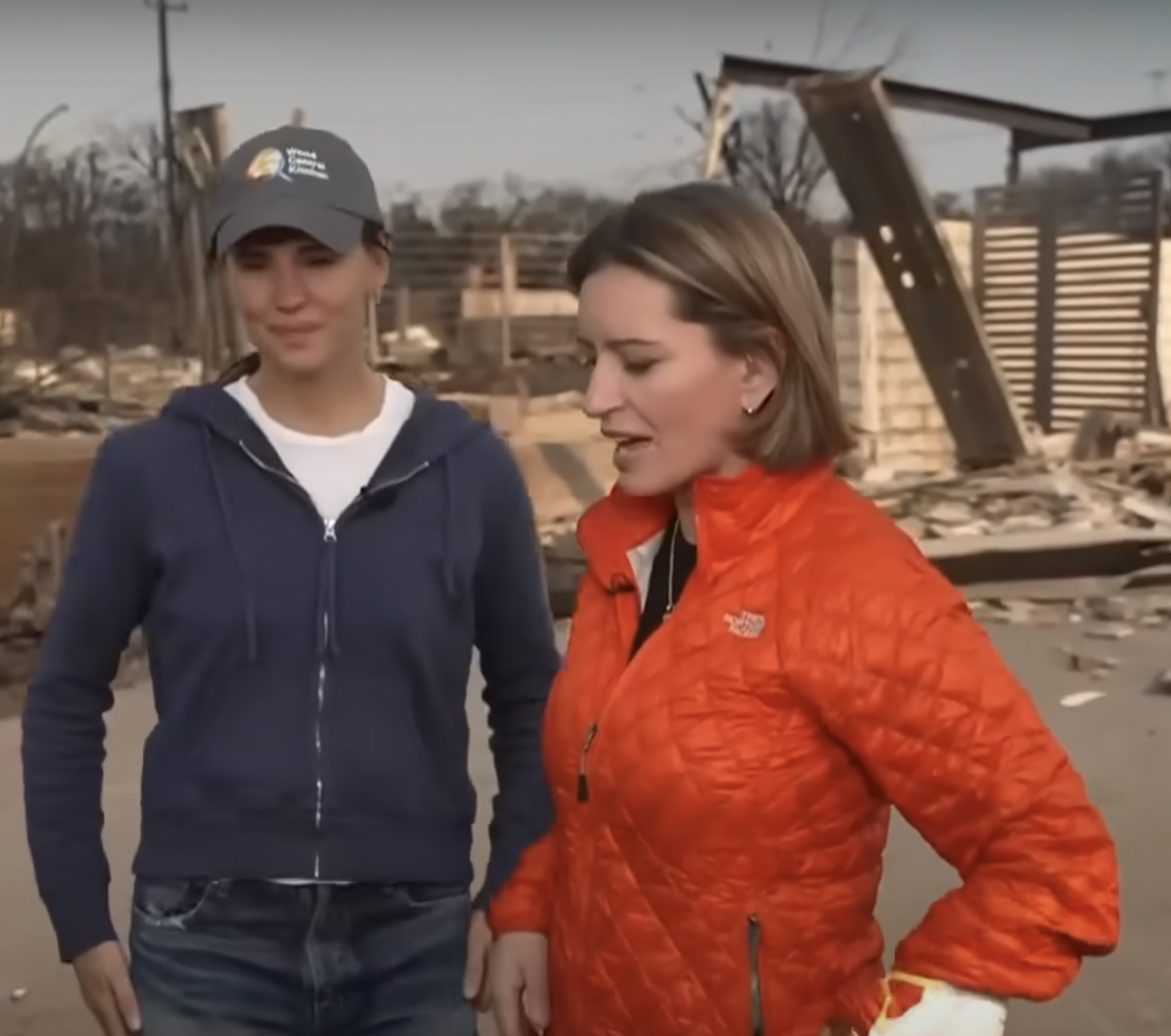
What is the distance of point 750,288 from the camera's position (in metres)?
0.87

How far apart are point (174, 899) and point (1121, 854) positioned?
2.07 meters

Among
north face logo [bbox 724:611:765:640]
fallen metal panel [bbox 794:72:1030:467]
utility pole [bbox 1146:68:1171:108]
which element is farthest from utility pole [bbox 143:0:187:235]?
north face logo [bbox 724:611:765:640]

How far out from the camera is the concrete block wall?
461cm

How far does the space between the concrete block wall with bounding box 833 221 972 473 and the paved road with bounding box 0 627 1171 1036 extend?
117 cm

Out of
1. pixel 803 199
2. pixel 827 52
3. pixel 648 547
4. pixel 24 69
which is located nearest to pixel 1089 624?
pixel 803 199

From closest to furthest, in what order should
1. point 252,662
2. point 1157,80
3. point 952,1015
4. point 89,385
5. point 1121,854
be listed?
point 952,1015 → point 252,662 → point 1121,854 → point 89,385 → point 1157,80

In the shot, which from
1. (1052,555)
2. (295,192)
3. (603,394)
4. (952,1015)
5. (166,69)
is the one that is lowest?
(1052,555)

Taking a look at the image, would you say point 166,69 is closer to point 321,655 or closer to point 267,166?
point 267,166

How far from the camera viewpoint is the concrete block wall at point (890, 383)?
4.61m

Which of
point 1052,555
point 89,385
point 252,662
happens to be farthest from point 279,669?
point 1052,555

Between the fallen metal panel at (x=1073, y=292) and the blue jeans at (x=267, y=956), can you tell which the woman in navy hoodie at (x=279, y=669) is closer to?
the blue jeans at (x=267, y=956)

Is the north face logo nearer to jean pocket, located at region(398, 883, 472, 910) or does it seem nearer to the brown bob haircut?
the brown bob haircut

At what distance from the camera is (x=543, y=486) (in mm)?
4176

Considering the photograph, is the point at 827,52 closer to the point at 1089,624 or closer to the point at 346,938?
the point at 1089,624
